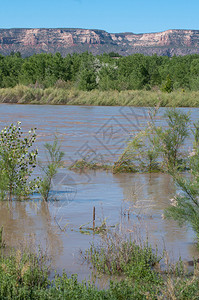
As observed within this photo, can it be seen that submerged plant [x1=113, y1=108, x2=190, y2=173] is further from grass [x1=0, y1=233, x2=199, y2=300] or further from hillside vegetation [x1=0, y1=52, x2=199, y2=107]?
hillside vegetation [x1=0, y1=52, x2=199, y2=107]

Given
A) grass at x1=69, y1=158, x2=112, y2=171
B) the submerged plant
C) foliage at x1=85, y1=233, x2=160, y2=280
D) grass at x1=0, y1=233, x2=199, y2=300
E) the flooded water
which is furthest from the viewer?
grass at x1=69, y1=158, x2=112, y2=171

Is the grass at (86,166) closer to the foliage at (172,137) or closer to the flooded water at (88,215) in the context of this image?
the flooded water at (88,215)

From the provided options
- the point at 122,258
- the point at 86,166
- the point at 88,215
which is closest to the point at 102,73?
the point at 86,166

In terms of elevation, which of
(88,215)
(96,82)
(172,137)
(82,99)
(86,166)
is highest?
(96,82)

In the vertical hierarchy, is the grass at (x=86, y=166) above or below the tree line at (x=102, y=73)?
below

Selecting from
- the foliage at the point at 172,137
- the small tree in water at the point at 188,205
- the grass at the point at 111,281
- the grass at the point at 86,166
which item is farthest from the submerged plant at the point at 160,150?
the grass at the point at 111,281

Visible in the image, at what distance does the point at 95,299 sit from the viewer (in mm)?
4645

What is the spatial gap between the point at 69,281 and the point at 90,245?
5.81 ft

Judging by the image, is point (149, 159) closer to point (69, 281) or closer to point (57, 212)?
point (57, 212)

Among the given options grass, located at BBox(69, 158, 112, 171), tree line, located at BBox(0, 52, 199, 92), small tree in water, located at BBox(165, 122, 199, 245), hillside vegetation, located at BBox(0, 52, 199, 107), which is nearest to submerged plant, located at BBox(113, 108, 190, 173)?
grass, located at BBox(69, 158, 112, 171)

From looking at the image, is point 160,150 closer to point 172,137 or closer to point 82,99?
point 172,137

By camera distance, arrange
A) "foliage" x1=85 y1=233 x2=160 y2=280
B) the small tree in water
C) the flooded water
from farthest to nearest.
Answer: the flooded water
the small tree in water
"foliage" x1=85 y1=233 x2=160 y2=280

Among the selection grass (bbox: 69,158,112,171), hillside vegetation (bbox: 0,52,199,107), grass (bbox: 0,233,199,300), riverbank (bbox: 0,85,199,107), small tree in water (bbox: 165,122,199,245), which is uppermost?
hillside vegetation (bbox: 0,52,199,107)

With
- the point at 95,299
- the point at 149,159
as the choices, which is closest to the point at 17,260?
the point at 95,299
